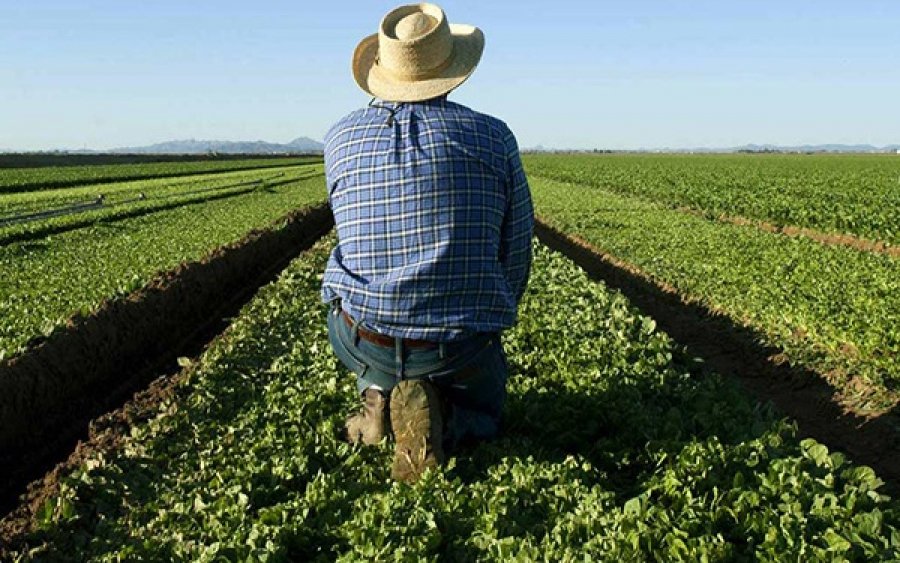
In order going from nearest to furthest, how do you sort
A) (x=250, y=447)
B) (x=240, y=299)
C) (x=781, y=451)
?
(x=781, y=451) → (x=250, y=447) → (x=240, y=299)

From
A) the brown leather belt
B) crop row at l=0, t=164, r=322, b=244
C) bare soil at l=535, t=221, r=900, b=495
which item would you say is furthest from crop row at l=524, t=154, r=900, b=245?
the brown leather belt

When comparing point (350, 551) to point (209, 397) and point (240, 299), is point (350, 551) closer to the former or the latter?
point (209, 397)

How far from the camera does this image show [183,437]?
5.89 metres

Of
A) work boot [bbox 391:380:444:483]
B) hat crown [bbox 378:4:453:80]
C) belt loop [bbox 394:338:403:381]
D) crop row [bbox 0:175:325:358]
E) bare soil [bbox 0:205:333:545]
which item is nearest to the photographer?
work boot [bbox 391:380:444:483]

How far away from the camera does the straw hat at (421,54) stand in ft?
14.0

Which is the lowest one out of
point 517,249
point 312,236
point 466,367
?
point 312,236

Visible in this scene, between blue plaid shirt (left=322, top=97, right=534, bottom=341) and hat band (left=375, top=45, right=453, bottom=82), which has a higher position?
hat band (left=375, top=45, right=453, bottom=82)

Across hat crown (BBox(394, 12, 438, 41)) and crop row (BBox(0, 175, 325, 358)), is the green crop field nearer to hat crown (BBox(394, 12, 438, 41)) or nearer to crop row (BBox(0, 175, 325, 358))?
crop row (BBox(0, 175, 325, 358))

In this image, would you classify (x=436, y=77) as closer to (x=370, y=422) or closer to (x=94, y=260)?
(x=370, y=422)

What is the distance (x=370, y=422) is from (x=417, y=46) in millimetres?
2306

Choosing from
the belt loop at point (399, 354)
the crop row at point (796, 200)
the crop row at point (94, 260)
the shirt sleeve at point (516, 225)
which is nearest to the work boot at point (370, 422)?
the belt loop at point (399, 354)

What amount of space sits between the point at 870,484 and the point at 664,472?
105cm

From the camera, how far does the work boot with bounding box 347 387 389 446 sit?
4.72 m

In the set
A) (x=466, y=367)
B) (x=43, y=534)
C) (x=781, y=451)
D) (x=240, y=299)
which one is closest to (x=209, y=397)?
(x=43, y=534)
